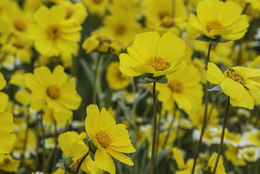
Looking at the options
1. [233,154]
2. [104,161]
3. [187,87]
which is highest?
[187,87]

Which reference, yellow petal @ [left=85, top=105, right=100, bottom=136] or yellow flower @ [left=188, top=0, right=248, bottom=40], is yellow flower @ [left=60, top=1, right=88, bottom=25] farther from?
yellow petal @ [left=85, top=105, right=100, bottom=136]

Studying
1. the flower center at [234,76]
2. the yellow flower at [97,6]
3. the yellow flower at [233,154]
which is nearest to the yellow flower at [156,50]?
the flower center at [234,76]

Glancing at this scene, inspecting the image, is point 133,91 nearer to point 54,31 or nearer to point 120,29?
point 54,31

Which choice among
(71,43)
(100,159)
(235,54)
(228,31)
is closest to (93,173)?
(100,159)

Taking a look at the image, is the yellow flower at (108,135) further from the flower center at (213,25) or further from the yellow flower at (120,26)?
the yellow flower at (120,26)

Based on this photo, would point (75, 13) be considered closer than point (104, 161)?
No

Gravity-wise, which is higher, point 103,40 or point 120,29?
point 120,29

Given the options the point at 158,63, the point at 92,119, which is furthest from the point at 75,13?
the point at 92,119
